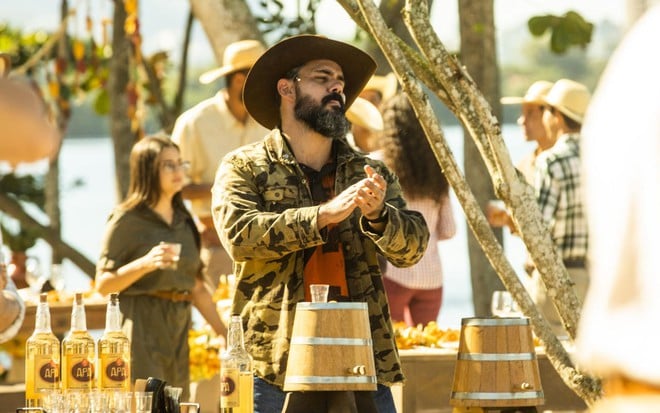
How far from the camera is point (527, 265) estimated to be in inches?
342

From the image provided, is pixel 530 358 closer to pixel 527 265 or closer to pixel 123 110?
pixel 527 265

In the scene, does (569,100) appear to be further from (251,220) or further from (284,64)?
(251,220)

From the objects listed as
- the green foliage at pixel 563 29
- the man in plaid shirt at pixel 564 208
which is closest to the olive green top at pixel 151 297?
the man in plaid shirt at pixel 564 208

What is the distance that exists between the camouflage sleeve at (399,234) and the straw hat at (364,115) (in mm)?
3700

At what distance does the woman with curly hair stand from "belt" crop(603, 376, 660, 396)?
20.8 feet

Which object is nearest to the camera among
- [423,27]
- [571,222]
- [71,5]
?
[423,27]

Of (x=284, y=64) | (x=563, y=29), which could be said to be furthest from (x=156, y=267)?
(x=563, y=29)

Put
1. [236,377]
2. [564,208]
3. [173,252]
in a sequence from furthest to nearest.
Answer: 1. [564,208]
2. [173,252]
3. [236,377]

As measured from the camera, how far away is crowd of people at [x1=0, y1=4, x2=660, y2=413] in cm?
189

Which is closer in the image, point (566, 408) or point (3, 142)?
point (3, 142)

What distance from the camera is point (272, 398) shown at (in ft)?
16.6

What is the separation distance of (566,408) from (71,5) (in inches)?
314

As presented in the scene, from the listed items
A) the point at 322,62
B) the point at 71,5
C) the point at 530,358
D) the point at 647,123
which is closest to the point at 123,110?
the point at 71,5

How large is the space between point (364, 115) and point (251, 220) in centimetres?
411
